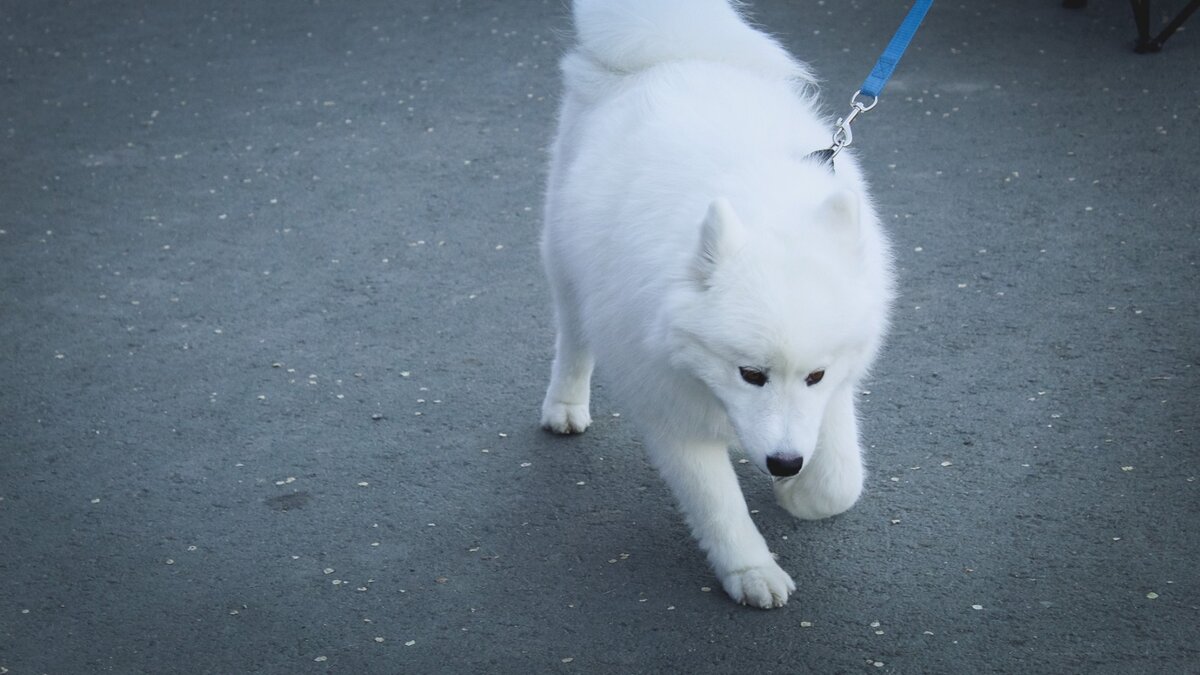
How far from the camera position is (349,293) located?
5.40m

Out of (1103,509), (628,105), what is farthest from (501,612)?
(1103,509)

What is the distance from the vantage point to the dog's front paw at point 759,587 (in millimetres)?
3312

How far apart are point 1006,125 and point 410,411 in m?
3.64

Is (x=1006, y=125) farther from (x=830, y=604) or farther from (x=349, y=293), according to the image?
A: (x=830, y=604)

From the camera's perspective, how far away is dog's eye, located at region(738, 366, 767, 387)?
289 cm

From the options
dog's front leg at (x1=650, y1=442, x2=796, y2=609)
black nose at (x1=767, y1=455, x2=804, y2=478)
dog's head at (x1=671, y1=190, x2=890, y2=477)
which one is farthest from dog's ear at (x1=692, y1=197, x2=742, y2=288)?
dog's front leg at (x1=650, y1=442, x2=796, y2=609)

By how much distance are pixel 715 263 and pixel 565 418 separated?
1524mm

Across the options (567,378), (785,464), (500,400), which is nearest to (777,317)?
(785,464)

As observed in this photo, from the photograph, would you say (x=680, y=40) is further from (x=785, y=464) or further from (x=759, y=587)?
(x=759, y=587)

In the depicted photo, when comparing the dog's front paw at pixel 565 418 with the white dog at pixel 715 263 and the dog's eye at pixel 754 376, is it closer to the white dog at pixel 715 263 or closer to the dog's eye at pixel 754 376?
the white dog at pixel 715 263

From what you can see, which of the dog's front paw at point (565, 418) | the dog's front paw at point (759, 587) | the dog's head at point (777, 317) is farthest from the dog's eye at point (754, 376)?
the dog's front paw at point (565, 418)

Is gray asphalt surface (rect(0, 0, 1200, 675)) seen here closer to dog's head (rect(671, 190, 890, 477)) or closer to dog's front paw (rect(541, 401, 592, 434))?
dog's front paw (rect(541, 401, 592, 434))

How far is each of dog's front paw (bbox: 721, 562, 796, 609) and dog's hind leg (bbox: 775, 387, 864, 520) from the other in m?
0.33

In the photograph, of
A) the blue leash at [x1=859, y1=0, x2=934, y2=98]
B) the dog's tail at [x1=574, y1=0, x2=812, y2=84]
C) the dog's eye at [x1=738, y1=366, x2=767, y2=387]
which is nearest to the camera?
the dog's eye at [x1=738, y1=366, x2=767, y2=387]
